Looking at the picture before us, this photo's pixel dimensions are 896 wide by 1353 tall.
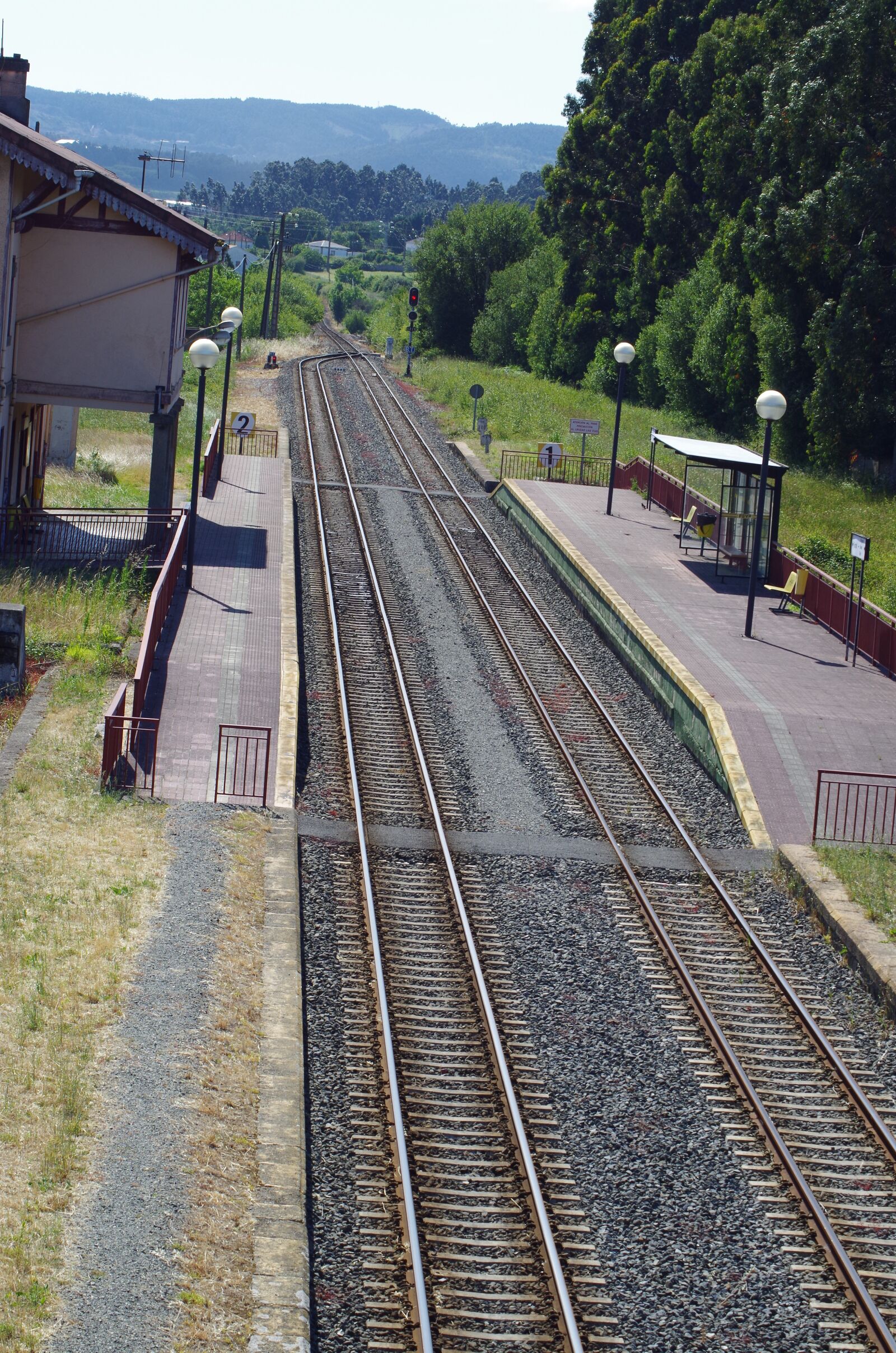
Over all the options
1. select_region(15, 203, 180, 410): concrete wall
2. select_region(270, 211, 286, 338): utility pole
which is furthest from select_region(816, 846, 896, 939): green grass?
select_region(270, 211, 286, 338): utility pole

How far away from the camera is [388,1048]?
10.2 meters

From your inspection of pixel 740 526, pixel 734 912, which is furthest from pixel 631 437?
pixel 734 912

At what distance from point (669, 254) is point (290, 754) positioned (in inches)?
1593

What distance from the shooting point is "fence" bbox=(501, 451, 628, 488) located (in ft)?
117

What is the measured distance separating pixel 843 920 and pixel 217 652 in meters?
9.68

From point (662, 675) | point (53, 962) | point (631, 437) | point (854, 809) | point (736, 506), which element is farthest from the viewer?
point (631, 437)

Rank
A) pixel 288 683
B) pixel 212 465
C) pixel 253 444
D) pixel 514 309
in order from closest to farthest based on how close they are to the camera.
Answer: pixel 288 683 → pixel 212 465 → pixel 253 444 → pixel 514 309

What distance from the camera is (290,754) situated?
1582 cm

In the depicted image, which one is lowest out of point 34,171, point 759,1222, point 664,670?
point 759,1222

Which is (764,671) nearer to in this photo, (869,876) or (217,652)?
(869,876)

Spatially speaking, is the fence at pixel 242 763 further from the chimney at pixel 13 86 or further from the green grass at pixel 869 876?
the chimney at pixel 13 86

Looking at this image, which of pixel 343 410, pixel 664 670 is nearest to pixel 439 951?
pixel 664 670

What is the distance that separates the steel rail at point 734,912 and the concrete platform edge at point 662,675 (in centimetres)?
79

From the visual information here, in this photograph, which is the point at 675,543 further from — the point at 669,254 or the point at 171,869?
the point at 669,254
